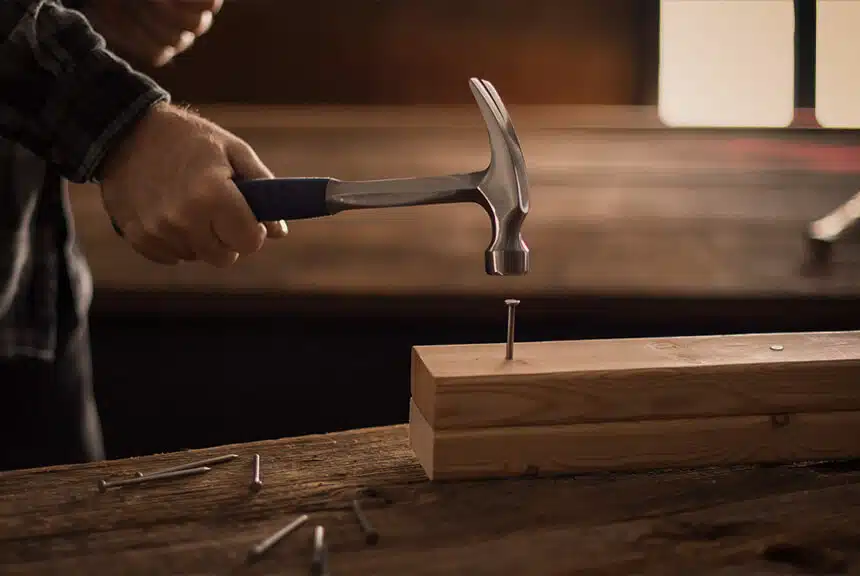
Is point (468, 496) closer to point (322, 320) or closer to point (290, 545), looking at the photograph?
point (290, 545)

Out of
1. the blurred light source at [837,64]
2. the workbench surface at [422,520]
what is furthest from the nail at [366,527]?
the blurred light source at [837,64]

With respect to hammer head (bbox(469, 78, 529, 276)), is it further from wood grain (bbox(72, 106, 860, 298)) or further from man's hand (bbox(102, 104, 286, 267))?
wood grain (bbox(72, 106, 860, 298))

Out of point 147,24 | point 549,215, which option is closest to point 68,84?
point 147,24

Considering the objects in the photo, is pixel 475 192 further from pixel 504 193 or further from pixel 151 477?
pixel 151 477

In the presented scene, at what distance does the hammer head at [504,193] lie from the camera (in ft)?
2.58

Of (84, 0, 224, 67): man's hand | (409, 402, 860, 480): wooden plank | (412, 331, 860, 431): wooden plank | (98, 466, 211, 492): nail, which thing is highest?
(84, 0, 224, 67): man's hand

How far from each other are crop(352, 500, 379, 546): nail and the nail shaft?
44 millimetres

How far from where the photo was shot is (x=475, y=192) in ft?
2.60

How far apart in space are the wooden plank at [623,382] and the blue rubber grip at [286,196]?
0.20m

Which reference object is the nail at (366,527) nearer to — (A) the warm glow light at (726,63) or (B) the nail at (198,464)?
(B) the nail at (198,464)

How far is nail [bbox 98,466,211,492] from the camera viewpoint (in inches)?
31.2

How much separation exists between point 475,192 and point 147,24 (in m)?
0.72

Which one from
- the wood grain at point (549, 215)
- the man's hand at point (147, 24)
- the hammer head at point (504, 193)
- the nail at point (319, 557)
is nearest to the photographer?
the nail at point (319, 557)

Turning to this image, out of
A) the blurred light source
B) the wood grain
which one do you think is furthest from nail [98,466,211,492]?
the blurred light source
